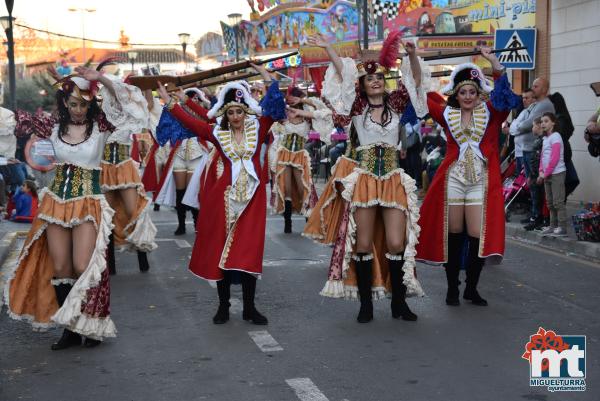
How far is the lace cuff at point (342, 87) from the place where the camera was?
6.81 metres

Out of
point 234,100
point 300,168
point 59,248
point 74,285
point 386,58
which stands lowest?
point 74,285

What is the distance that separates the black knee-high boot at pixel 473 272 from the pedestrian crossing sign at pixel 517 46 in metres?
6.51

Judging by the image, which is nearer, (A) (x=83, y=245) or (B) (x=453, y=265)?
(A) (x=83, y=245)

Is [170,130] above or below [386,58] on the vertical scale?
below

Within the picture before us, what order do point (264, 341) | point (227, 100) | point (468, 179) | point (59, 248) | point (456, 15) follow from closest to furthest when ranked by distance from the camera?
point (59, 248)
point (264, 341)
point (227, 100)
point (468, 179)
point (456, 15)

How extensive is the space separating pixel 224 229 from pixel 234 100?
41.4 inches

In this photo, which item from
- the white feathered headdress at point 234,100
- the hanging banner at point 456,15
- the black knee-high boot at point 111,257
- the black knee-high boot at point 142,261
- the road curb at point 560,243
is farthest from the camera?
the hanging banner at point 456,15

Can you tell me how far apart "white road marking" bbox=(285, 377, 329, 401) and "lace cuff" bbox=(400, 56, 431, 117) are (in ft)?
8.20

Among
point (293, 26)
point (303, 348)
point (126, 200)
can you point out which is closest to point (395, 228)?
point (303, 348)

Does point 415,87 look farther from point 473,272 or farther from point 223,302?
point 223,302

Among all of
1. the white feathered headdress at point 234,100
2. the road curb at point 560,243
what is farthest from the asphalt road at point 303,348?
the white feathered headdress at point 234,100

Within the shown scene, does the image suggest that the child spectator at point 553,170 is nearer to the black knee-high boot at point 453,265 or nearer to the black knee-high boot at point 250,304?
the black knee-high boot at point 453,265

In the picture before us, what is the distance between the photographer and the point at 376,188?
269 inches

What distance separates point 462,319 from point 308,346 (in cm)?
146
